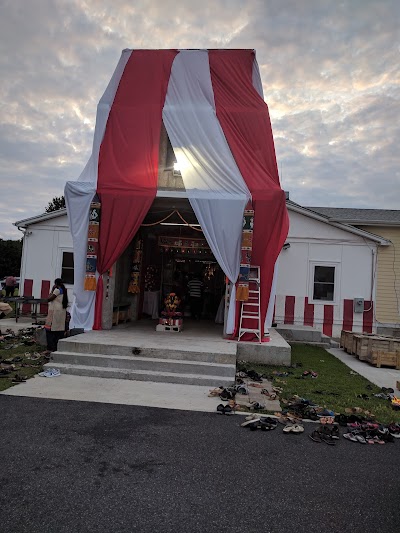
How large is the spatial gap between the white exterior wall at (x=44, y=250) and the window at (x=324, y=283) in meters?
9.09

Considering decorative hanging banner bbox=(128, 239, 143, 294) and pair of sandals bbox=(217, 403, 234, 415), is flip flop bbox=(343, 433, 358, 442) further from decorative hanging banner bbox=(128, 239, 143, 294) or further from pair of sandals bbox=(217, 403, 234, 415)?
decorative hanging banner bbox=(128, 239, 143, 294)

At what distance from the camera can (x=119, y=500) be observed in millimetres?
3268

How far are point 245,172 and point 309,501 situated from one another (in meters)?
7.96

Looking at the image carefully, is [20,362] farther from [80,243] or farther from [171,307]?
[171,307]

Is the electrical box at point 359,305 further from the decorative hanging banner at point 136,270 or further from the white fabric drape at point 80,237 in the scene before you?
the white fabric drape at point 80,237

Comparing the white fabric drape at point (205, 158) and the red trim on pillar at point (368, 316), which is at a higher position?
the white fabric drape at point (205, 158)

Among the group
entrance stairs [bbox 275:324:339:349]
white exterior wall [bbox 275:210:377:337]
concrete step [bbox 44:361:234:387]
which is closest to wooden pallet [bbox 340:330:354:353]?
entrance stairs [bbox 275:324:339:349]

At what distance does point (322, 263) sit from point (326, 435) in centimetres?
1062

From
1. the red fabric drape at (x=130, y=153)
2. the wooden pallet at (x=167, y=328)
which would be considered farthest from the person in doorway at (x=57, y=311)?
the wooden pallet at (x=167, y=328)

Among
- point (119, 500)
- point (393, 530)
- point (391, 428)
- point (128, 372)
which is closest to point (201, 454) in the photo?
point (119, 500)

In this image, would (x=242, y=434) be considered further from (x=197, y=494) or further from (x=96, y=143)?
(x=96, y=143)

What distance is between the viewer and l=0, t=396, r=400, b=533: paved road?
3049 mm

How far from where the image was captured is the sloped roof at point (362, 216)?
49.4ft

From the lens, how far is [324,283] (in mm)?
14922
